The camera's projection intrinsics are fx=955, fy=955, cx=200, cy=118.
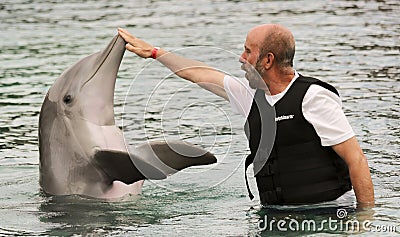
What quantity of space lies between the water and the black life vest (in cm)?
16

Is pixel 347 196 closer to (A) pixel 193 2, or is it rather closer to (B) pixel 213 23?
(B) pixel 213 23

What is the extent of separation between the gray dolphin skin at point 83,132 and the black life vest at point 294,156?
1.17 metres

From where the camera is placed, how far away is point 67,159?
8492 millimetres

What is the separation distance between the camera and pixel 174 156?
25.9 ft

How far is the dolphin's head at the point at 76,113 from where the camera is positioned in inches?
334

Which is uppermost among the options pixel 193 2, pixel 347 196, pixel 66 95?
pixel 66 95

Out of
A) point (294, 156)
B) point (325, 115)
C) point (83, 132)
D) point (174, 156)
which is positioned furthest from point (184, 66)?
point (325, 115)

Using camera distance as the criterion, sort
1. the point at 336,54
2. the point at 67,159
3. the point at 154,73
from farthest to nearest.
Result: 1. the point at 336,54
2. the point at 154,73
3. the point at 67,159

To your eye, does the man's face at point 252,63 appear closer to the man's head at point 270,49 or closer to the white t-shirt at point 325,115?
the man's head at point 270,49

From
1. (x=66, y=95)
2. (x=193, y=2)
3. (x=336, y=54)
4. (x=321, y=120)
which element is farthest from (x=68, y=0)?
(x=321, y=120)

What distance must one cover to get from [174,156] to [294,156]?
1.02m

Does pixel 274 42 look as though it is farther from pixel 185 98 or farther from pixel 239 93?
pixel 185 98

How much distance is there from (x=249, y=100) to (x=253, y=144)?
366 millimetres

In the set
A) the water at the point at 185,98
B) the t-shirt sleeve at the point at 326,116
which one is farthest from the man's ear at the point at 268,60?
the water at the point at 185,98
